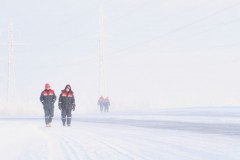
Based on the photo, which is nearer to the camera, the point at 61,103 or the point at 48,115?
the point at 48,115

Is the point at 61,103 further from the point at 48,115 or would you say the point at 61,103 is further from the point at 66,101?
the point at 48,115

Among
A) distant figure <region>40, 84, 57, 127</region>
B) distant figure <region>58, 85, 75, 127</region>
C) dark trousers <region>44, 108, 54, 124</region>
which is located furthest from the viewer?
distant figure <region>58, 85, 75, 127</region>

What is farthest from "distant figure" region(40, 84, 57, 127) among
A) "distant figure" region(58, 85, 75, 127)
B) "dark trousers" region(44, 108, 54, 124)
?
"distant figure" region(58, 85, 75, 127)

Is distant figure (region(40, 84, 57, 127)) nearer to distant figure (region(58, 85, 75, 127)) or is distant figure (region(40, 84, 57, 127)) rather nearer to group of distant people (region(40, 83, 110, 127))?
group of distant people (region(40, 83, 110, 127))

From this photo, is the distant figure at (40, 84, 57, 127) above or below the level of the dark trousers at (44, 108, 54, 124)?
above

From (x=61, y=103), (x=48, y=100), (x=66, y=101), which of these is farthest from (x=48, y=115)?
(x=66, y=101)

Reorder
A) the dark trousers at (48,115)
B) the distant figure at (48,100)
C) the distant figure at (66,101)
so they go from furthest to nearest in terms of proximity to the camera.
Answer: the distant figure at (66,101)
the distant figure at (48,100)
the dark trousers at (48,115)

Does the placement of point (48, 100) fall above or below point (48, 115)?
above

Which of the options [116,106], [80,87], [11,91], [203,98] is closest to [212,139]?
[11,91]

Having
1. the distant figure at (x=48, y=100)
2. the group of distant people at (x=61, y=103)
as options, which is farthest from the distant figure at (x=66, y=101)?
the distant figure at (x=48, y=100)

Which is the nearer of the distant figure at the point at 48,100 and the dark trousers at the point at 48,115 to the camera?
the dark trousers at the point at 48,115

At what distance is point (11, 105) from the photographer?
62344 millimetres

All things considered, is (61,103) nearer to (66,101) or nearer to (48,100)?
(66,101)

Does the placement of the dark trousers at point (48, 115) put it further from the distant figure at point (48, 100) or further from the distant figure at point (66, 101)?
the distant figure at point (66, 101)
